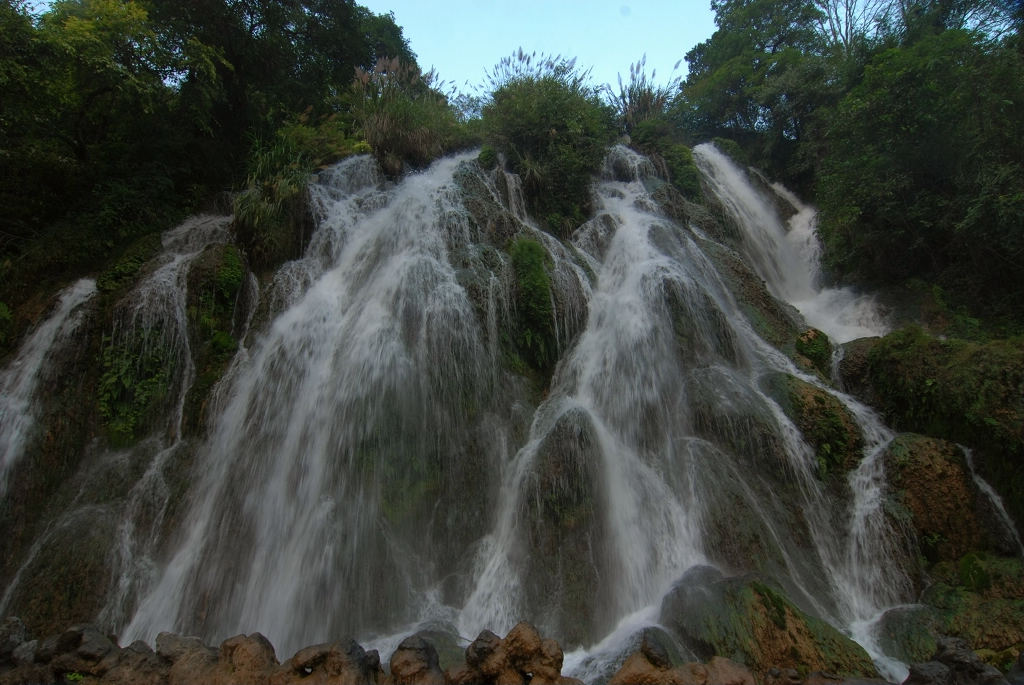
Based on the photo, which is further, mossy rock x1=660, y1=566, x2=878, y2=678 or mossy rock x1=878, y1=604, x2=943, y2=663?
mossy rock x1=878, y1=604, x2=943, y2=663

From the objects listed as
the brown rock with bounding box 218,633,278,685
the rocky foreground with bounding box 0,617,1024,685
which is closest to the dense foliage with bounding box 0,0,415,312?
the rocky foreground with bounding box 0,617,1024,685

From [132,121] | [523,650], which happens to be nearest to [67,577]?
[523,650]

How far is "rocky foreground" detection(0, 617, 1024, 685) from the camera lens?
453 cm

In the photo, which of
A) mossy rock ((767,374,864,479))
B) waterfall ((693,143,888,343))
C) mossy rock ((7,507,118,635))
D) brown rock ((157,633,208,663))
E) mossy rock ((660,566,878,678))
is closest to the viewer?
brown rock ((157,633,208,663))

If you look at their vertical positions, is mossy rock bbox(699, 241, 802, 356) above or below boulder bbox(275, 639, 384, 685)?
above

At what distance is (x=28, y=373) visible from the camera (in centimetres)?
904

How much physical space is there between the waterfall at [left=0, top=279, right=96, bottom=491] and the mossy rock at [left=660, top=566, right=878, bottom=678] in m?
9.56

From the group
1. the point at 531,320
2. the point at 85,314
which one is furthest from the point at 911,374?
the point at 85,314

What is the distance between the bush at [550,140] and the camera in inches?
542

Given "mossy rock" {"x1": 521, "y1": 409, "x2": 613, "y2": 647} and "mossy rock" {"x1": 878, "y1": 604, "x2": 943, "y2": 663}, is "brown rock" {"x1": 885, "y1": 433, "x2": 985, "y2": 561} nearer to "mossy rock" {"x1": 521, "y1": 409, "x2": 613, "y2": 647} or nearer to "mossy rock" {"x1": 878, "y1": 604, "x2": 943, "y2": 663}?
"mossy rock" {"x1": 878, "y1": 604, "x2": 943, "y2": 663}

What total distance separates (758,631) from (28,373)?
11124 mm

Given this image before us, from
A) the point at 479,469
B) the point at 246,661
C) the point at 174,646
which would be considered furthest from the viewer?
the point at 479,469

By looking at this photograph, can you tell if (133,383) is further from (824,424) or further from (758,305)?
(758,305)

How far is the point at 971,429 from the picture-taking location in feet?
24.5
